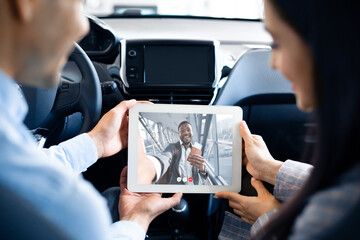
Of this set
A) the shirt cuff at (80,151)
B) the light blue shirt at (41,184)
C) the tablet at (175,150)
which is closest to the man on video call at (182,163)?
the tablet at (175,150)

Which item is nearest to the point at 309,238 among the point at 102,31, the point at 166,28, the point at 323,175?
the point at 323,175

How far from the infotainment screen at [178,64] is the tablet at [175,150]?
194mm

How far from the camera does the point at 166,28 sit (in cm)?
158

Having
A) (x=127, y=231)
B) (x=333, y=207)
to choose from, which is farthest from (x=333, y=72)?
(x=127, y=231)

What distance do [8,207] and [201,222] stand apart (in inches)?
37.3

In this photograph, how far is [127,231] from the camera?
785 mm

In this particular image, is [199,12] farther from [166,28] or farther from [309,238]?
[309,238]

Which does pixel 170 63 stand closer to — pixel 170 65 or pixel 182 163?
pixel 170 65

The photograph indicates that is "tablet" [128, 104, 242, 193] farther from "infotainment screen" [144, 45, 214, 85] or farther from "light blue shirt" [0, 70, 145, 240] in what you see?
"light blue shirt" [0, 70, 145, 240]

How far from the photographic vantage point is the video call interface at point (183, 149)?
979 mm

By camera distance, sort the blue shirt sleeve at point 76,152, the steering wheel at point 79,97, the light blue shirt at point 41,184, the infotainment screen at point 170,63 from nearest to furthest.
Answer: the light blue shirt at point 41,184
the blue shirt sleeve at point 76,152
the steering wheel at point 79,97
the infotainment screen at point 170,63

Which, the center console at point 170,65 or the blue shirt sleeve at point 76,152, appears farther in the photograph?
the center console at point 170,65

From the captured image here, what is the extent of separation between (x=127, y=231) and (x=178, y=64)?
563 mm

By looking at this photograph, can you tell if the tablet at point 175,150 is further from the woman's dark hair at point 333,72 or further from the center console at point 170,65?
the woman's dark hair at point 333,72
